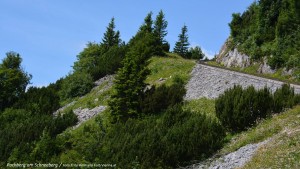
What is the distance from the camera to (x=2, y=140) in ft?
97.8

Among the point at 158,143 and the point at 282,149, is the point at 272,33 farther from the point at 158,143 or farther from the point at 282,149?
the point at 282,149

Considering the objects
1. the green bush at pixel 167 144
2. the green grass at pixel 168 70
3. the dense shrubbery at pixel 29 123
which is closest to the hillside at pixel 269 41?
the green grass at pixel 168 70

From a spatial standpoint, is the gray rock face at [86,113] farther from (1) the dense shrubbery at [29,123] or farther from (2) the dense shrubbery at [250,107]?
(2) the dense shrubbery at [250,107]

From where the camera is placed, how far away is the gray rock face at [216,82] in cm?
2664

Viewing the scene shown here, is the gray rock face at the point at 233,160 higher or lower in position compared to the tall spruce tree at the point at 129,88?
lower

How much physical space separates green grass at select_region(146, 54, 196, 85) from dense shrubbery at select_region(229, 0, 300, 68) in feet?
25.5

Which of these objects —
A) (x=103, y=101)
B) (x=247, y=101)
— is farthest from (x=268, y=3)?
(x=247, y=101)

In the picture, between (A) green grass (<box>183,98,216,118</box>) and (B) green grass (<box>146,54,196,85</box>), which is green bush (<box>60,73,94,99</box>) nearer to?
(B) green grass (<box>146,54,196,85</box>)

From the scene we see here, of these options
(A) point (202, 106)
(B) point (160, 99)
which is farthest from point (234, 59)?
(A) point (202, 106)

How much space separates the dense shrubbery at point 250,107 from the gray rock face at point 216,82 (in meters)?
3.01

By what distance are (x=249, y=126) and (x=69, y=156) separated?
10.3 metres

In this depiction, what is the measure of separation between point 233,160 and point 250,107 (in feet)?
16.0

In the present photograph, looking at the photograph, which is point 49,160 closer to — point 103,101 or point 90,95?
point 103,101

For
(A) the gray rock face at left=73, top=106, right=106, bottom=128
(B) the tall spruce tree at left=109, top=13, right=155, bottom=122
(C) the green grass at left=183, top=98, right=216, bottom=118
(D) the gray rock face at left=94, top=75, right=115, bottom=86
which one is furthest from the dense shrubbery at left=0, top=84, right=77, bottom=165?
(C) the green grass at left=183, top=98, right=216, bottom=118
